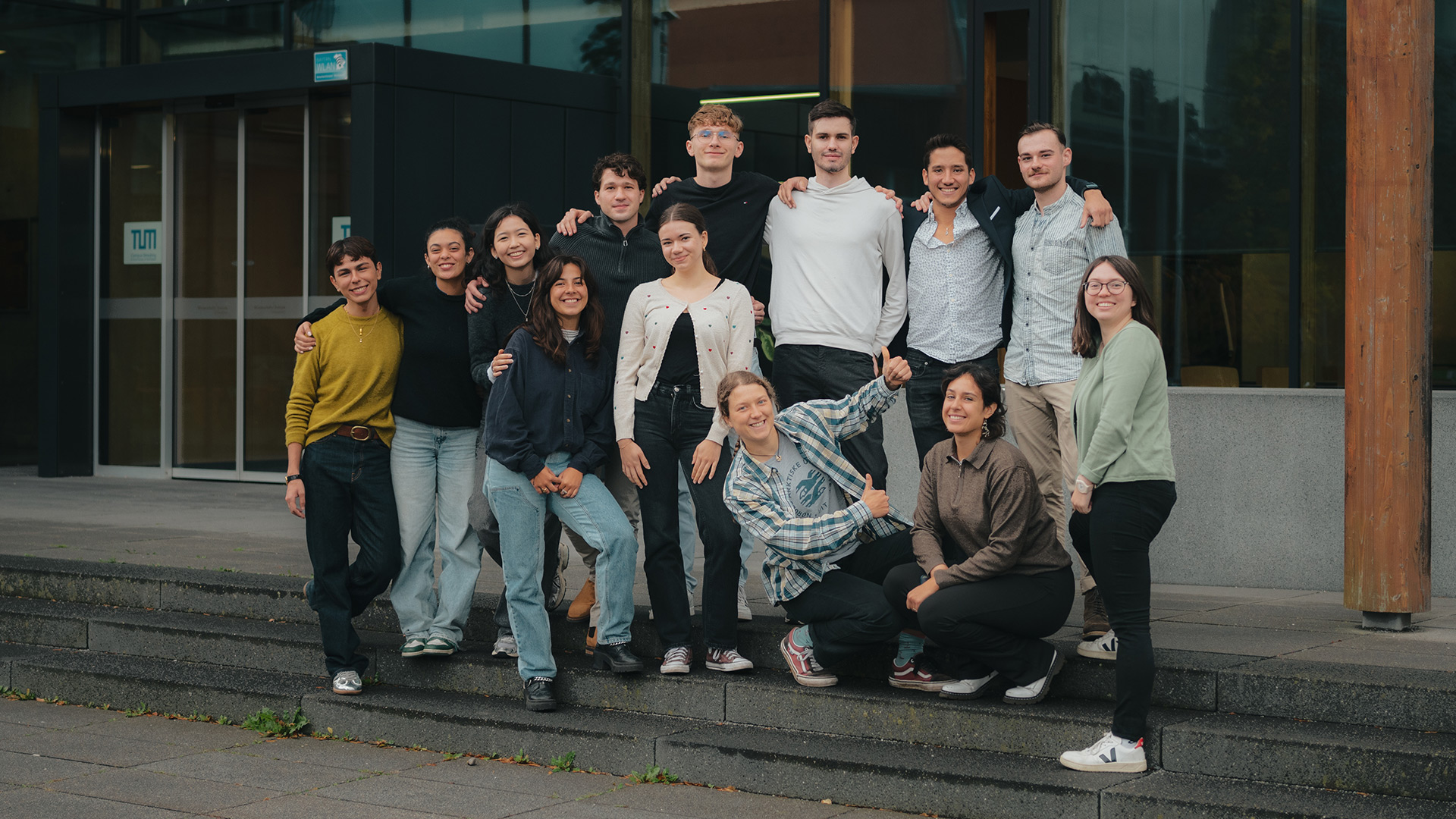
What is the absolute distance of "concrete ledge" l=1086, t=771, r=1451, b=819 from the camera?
13.9 ft

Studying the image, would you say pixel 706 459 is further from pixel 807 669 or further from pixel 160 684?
pixel 160 684

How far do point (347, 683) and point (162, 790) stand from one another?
3.34 feet

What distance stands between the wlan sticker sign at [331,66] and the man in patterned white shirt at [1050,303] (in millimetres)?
7039

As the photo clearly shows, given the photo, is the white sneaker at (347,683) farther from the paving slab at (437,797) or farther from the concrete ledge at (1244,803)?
the concrete ledge at (1244,803)

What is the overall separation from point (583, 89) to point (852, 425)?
701 cm

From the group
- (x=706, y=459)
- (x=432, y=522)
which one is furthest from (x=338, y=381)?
(x=706, y=459)

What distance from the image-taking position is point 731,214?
5922 millimetres

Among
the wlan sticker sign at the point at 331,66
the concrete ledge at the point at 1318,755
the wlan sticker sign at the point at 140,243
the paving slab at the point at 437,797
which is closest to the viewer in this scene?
the concrete ledge at the point at 1318,755

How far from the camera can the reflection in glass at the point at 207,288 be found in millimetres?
12898

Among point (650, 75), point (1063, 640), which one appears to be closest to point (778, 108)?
point (650, 75)

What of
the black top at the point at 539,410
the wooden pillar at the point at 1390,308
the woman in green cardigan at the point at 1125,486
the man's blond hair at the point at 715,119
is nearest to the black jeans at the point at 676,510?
the black top at the point at 539,410

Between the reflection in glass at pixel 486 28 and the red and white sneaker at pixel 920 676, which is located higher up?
the reflection in glass at pixel 486 28

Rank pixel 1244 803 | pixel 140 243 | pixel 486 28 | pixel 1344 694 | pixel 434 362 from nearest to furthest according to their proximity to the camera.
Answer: pixel 1244 803, pixel 1344 694, pixel 434 362, pixel 486 28, pixel 140 243

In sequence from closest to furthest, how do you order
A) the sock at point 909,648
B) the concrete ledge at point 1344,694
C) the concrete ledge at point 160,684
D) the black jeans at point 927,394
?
the concrete ledge at point 1344,694
the sock at point 909,648
the black jeans at point 927,394
the concrete ledge at point 160,684
